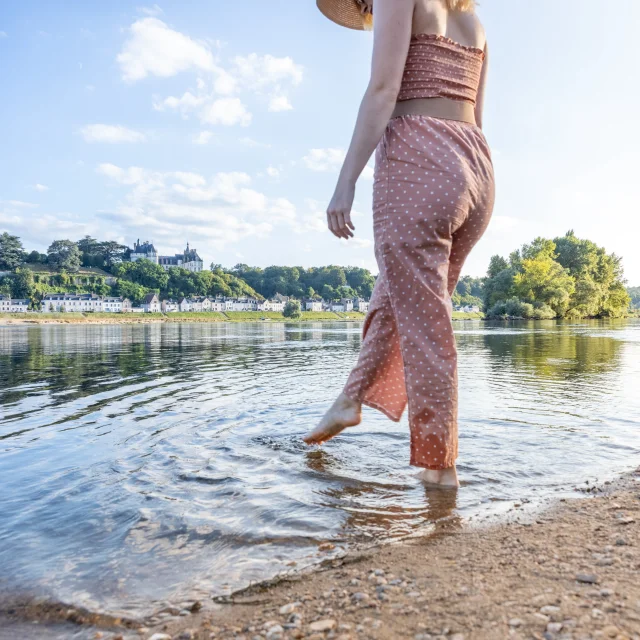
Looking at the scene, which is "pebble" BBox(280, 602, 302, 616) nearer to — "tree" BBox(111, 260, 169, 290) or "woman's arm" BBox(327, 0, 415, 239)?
"woman's arm" BBox(327, 0, 415, 239)

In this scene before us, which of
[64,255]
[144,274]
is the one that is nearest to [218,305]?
[144,274]

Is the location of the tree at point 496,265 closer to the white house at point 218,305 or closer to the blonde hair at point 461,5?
the blonde hair at point 461,5

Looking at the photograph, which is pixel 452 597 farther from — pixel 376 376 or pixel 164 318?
pixel 164 318

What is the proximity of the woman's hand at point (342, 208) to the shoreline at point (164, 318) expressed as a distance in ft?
275

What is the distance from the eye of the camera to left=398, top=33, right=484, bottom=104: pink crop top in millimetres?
2605

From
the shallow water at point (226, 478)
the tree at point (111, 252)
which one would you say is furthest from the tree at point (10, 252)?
the shallow water at point (226, 478)

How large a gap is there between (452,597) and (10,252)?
523ft

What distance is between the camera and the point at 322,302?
153500mm

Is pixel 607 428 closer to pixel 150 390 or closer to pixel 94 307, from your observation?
pixel 150 390

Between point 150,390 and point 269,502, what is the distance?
421 cm

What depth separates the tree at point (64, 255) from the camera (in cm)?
14338

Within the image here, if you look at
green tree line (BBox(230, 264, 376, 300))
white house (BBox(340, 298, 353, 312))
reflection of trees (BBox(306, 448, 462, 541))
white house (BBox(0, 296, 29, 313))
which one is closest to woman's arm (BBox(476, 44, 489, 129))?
reflection of trees (BBox(306, 448, 462, 541))

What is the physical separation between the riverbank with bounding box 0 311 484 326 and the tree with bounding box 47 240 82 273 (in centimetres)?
3664

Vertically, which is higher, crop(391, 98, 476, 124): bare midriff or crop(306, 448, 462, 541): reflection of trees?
crop(391, 98, 476, 124): bare midriff
